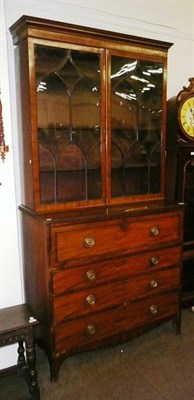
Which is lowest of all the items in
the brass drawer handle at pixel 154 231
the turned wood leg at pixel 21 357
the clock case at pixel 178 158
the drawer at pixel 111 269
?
the turned wood leg at pixel 21 357

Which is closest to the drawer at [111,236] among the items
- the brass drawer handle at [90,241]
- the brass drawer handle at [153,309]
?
the brass drawer handle at [90,241]

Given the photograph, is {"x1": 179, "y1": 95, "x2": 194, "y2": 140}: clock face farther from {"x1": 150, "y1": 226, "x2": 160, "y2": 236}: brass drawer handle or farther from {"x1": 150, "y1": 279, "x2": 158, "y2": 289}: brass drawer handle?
{"x1": 150, "y1": 279, "x2": 158, "y2": 289}: brass drawer handle

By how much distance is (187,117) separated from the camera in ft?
7.66

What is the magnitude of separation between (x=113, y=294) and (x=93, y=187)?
27.2 inches

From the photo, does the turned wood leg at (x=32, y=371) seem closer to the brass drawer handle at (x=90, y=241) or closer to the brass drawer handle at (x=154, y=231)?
the brass drawer handle at (x=90, y=241)

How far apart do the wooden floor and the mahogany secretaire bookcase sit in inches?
5.6

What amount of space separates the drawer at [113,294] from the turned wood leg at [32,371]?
0.65 feet

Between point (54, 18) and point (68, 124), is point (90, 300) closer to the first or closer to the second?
point (68, 124)

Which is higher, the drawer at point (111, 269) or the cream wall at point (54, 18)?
the cream wall at point (54, 18)

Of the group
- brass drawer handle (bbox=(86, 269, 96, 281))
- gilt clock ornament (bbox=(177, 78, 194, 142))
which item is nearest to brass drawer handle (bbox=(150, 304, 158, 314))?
brass drawer handle (bbox=(86, 269, 96, 281))

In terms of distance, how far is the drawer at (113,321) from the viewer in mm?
1792

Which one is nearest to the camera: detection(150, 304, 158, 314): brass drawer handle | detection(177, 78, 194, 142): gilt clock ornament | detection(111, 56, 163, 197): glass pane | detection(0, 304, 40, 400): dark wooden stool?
detection(0, 304, 40, 400): dark wooden stool

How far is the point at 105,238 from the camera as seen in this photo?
6.00 feet

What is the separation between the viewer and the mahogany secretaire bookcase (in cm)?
170
